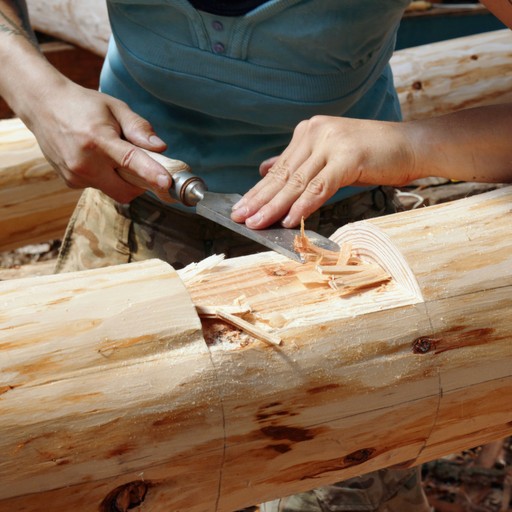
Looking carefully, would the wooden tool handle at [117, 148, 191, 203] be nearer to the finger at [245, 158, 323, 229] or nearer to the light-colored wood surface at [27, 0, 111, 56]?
the finger at [245, 158, 323, 229]

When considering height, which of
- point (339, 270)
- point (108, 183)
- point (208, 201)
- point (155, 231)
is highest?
point (339, 270)

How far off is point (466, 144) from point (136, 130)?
79cm

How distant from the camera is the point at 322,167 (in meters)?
1.96

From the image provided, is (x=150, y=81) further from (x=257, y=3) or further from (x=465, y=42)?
(x=465, y=42)

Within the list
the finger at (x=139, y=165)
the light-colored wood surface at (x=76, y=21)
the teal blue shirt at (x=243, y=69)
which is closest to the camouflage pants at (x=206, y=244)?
the teal blue shirt at (x=243, y=69)

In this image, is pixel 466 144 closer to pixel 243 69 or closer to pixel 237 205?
pixel 237 205

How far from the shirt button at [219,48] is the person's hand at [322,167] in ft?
1.19

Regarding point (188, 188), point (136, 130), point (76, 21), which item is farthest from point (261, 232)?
point (76, 21)

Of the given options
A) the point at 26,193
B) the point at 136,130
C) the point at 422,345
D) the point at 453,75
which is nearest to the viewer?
the point at 422,345

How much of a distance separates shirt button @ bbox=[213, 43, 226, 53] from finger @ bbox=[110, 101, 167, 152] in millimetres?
273

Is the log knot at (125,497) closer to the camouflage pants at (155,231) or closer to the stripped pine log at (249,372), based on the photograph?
the stripped pine log at (249,372)

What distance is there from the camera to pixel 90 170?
7.28 ft

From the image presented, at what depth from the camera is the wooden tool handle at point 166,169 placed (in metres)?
2.02

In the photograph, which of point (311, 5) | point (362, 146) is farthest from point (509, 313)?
point (311, 5)
